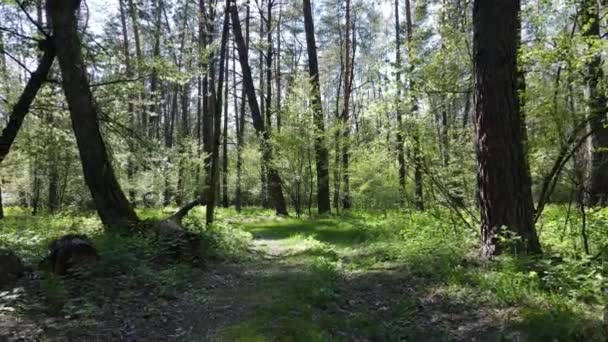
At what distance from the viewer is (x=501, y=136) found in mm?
5402

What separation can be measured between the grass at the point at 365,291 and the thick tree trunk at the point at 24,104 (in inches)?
62.5

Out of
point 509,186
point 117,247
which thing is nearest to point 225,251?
point 117,247

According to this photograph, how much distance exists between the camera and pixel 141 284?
5.17 metres

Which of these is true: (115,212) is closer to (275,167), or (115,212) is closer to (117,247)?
(117,247)

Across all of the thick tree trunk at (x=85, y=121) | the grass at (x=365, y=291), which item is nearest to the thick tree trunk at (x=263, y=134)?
the thick tree trunk at (x=85, y=121)

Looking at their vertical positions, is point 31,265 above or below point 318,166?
below

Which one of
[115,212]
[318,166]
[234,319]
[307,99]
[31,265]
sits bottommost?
[234,319]

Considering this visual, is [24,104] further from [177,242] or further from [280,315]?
[280,315]

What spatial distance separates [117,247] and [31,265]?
1016mm

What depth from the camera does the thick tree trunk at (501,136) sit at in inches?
211

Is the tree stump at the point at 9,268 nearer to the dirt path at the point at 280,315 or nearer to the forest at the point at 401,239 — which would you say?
the forest at the point at 401,239

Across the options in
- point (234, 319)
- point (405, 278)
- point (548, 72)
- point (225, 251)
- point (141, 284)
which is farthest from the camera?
point (225, 251)

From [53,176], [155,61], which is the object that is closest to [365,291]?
[155,61]

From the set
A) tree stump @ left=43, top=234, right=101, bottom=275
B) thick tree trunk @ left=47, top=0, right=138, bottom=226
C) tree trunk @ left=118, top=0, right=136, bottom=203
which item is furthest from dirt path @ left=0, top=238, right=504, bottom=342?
tree trunk @ left=118, top=0, right=136, bottom=203
